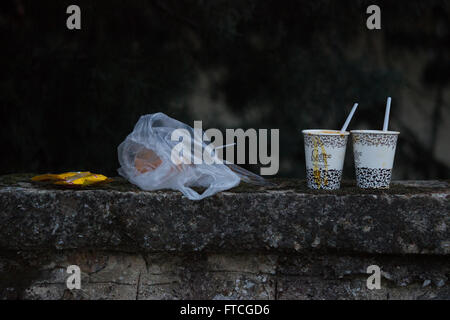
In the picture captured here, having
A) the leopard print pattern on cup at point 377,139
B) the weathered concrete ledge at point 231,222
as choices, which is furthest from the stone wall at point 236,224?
the leopard print pattern on cup at point 377,139

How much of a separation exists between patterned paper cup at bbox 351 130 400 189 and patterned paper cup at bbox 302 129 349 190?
0.16 feet

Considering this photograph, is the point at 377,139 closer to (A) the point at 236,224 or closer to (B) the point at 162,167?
(A) the point at 236,224

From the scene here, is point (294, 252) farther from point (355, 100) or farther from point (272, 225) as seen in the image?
point (355, 100)

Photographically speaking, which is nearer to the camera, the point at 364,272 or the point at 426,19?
the point at 364,272

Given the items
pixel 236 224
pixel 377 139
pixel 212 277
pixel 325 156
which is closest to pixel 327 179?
pixel 325 156

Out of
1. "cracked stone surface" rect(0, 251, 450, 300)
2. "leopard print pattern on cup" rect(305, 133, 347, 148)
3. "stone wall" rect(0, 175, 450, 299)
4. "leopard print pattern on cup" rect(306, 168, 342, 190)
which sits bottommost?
"cracked stone surface" rect(0, 251, 450, 300)

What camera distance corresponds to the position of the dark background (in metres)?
2.27

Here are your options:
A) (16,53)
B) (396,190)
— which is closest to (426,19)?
(396,190)

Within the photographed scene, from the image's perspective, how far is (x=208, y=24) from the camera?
7.64 ft

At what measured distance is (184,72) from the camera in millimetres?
2350

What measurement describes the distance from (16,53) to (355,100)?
135 centimetres

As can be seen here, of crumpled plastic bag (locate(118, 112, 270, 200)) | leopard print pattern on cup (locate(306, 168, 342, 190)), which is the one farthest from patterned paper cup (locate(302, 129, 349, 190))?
crumpled plastic bag (locate(118, 112, 270, 200))

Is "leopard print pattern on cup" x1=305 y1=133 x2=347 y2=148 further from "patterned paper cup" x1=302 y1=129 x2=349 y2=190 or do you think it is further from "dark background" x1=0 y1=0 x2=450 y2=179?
"dark background" x1=0 y1=0 x2=450 y2=179

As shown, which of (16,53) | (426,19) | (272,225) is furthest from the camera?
(426,19)
